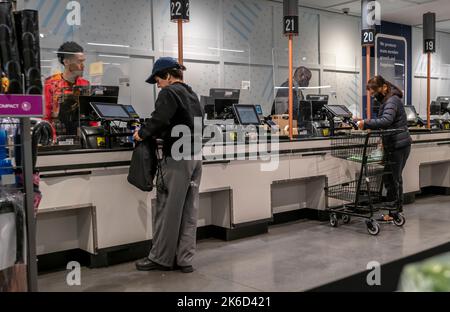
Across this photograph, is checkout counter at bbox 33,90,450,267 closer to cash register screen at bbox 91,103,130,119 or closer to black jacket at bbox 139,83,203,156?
cash register screen at bbox 91,103,130,119

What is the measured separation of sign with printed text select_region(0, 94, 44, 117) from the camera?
204 centimetres

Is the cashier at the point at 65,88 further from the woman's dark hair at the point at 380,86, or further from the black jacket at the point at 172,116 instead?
→ the woman's dark hair at the point at 380,86

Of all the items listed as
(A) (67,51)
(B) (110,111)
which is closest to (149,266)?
(B) (110,111)

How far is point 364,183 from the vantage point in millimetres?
5168

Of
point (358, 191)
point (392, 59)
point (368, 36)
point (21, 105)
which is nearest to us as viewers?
point (21, 105)

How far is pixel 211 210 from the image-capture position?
476 cm

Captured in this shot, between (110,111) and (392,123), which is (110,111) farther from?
(392,123)

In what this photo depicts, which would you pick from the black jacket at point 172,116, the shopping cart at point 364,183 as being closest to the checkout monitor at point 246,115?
the shopping cart at point 364,183

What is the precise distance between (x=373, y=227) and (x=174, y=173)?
87.5 inches

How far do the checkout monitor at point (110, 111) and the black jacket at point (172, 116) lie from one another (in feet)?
1.42

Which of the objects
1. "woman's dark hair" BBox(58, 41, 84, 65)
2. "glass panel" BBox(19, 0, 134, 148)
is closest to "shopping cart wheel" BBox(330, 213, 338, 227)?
"glass panel" BBox(19, 0, 134, 148)

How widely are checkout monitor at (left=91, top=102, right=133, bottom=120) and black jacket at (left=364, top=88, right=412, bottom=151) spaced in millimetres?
2606

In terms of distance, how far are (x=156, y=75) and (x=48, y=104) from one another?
1.23m
